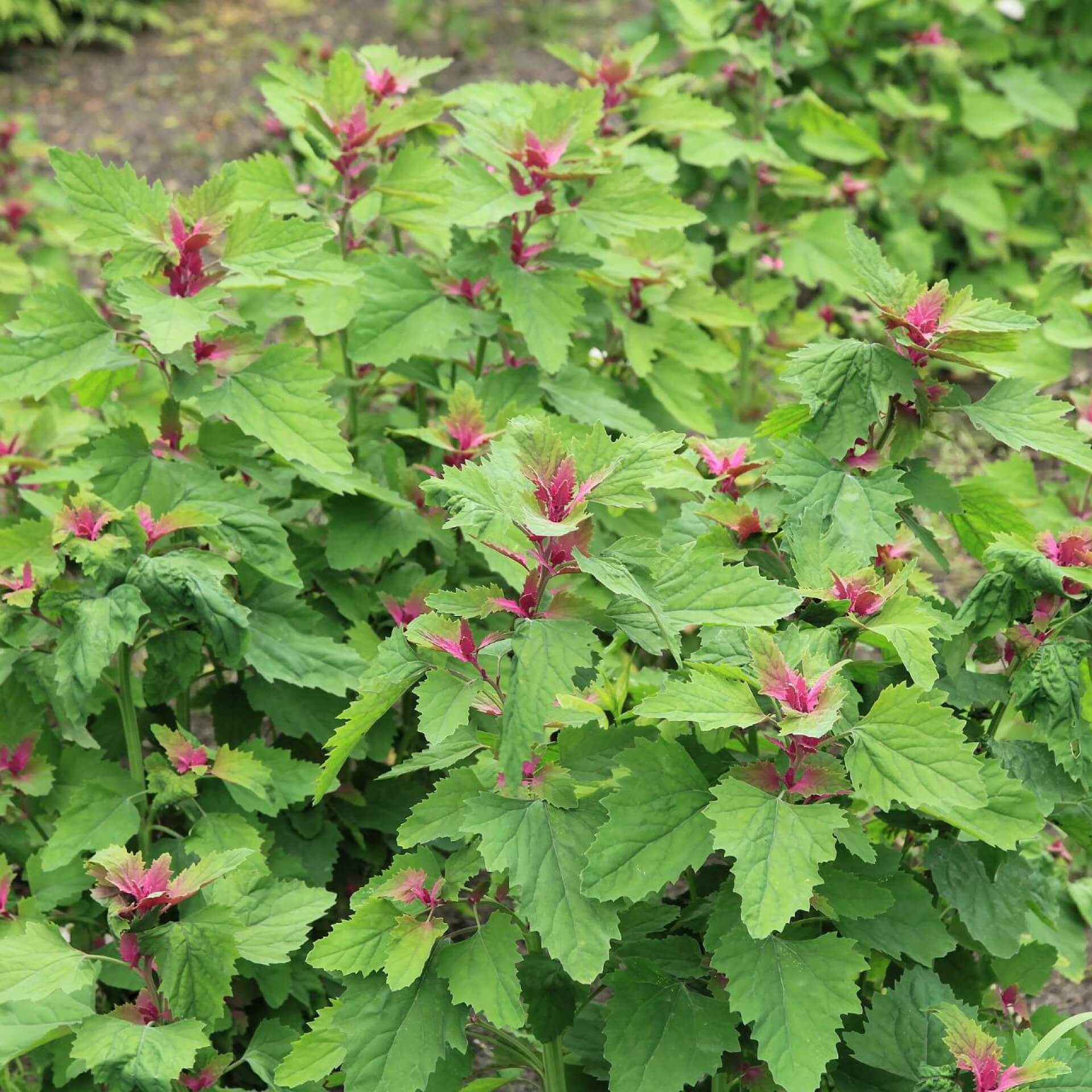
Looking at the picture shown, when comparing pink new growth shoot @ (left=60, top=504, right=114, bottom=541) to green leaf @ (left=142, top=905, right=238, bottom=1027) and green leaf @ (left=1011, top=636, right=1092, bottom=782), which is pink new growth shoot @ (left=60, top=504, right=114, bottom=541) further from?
green leaf @ (left=1011, top=636, right=1092, bottom=782)

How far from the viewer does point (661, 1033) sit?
75.3 inches

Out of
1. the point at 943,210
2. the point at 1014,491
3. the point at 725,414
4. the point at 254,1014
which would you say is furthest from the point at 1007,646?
the point at 943,210

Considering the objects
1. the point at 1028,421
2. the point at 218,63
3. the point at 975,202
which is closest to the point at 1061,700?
the point at 1028,421

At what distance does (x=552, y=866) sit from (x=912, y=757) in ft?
1.59

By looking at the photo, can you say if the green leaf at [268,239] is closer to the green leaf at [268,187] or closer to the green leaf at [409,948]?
the green leaf at [268,187]

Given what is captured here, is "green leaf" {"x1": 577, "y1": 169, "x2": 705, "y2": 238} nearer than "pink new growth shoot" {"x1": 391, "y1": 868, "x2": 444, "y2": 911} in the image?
No

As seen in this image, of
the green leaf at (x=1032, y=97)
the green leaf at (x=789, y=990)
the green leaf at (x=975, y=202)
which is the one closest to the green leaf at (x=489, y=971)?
the green leaf at (x=789, y=990)

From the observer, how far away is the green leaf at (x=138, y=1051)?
1.86 m

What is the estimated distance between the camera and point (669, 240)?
3.20m

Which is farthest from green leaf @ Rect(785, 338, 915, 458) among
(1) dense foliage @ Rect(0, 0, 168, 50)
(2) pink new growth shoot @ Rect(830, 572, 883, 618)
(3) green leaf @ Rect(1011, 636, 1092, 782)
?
(1) dense foliage @ Rect(0, 0, 168, 50)

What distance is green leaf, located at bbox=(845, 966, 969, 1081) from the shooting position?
1970 mm

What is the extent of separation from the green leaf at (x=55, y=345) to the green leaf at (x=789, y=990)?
137 centimetres

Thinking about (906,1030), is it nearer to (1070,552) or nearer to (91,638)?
(1070,552)

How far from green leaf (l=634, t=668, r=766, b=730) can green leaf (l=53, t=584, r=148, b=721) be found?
2.72ft
